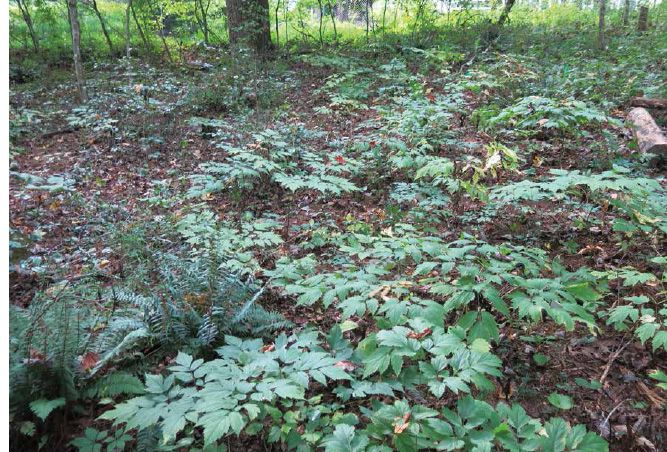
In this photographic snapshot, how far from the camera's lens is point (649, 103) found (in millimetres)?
6582

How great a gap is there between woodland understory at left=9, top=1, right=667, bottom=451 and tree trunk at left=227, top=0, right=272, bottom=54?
2.42 m

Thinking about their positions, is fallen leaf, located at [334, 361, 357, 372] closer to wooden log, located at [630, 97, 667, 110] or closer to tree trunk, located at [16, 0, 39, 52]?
wooden log, located at [630, 97, 667, 110]

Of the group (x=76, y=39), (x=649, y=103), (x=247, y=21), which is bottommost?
(x=649, y=103)

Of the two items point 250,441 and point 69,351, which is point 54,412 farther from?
point 250,441

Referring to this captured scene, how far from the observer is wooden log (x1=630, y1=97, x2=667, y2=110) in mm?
6500

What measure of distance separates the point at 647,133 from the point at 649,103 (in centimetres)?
128

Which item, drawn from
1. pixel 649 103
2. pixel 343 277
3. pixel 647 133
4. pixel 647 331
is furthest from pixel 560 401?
pixel 649 103

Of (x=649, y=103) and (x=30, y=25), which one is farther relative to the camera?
(x=30, y=25)

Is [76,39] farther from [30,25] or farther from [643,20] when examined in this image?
[643,20]

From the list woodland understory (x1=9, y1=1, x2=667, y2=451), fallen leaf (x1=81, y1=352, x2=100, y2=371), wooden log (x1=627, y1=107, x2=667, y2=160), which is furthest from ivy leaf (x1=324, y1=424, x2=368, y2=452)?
wooden log (x1=627, y1=107, x2=667, y2=160)

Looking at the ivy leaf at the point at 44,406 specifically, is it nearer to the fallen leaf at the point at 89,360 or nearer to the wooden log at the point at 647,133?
the fallen leaf at the point at 89,360

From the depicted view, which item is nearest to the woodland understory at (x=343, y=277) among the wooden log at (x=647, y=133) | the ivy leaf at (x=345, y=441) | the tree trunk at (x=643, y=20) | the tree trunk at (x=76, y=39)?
the ivy leaf at (x=345, y=441)

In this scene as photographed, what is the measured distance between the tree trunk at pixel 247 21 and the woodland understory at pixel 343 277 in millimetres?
2425

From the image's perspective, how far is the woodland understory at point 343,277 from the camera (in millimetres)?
2082
